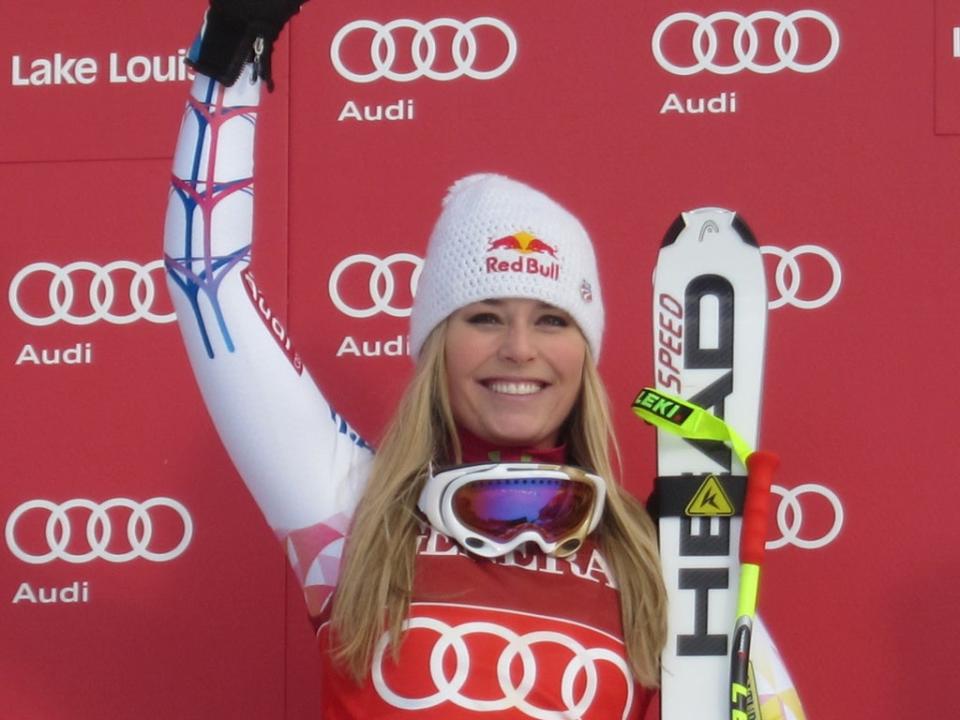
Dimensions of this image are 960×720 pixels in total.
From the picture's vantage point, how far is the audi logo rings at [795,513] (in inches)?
97.4

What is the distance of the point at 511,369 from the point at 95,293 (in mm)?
1035

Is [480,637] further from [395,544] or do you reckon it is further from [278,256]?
[278,256]

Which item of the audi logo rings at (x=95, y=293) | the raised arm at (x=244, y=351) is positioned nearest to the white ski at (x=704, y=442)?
the raised arm at (x=244, y=351)

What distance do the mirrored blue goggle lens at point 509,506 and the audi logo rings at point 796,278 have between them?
32.2 inches

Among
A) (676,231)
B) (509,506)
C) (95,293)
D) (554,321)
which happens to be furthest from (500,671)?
(95,293)

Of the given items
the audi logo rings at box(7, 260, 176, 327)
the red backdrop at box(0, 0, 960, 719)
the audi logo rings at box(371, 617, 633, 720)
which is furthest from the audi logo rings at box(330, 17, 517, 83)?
the audi logo rings at box(371, 617, 633, 720)

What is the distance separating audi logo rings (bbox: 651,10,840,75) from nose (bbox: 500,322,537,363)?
0.84 metres

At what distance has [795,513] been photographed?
248 centimetres

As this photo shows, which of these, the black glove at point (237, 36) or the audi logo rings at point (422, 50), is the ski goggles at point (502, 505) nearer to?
the black glove at point (237, 36)

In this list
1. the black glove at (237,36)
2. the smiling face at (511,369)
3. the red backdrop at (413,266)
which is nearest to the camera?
the black glove at (237,36)

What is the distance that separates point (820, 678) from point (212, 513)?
103 cm

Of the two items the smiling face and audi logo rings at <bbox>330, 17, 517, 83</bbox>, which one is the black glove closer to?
the smiling face

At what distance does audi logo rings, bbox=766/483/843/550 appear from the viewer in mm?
2475

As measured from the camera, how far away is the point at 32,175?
104 inches
